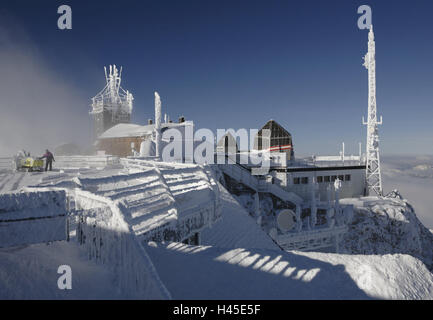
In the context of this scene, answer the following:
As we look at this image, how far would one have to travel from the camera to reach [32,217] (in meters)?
4.34

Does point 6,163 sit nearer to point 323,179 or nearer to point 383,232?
point 323,179

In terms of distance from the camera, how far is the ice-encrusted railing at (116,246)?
3400 mm

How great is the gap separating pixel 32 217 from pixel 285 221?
2063 cm

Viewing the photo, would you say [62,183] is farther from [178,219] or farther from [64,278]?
[178,219]

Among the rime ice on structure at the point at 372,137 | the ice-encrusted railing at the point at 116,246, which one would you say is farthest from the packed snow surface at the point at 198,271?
the rime ice on structure at the point at 372,137

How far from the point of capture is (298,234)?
2000 cm

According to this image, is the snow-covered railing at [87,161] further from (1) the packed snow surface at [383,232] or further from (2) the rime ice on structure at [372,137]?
(2) the rime ice on structure at [372,137]

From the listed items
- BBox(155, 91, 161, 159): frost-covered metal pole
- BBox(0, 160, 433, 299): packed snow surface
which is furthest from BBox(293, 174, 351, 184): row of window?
BBox(0, 160, 433, 299): packed snow surface

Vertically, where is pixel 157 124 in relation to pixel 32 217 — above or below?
above

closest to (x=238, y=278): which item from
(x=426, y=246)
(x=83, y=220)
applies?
(x=83, y=220)

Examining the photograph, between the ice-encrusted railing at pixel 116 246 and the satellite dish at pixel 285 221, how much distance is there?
18908 mm

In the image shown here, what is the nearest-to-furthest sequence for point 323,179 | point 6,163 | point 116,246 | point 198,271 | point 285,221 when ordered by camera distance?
point 116,246, point 198,271, point 6,163, point 285,221, point 323,179

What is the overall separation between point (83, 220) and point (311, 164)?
28.7 meters

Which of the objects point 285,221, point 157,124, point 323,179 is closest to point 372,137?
point 323,179
